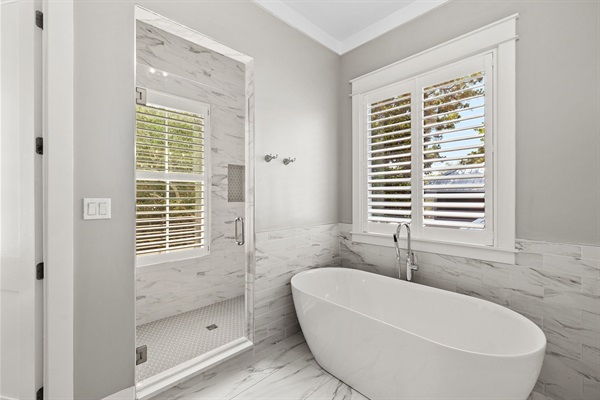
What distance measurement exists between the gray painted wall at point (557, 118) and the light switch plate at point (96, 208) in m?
2.55

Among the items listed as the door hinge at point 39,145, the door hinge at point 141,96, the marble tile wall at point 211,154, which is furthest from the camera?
the marble tile wall at point 211,154

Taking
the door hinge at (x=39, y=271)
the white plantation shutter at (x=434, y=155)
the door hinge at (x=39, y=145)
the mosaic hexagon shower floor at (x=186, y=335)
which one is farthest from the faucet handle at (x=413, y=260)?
the door hinge at (x=39, y=145)

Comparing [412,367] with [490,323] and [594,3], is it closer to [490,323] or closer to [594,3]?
[490,323]

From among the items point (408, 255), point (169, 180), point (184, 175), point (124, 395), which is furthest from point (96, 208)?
point (408, 255)

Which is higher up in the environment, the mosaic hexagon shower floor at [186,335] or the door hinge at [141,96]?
the door hinge at [141,96]

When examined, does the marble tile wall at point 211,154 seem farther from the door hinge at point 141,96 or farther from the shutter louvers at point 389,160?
the shutter louvers at point 389,160

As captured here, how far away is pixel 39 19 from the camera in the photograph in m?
1.35

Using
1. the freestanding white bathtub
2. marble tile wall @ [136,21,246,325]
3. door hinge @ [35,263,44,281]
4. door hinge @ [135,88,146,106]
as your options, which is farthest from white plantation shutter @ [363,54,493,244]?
door hinge @ [35,263,44,281]

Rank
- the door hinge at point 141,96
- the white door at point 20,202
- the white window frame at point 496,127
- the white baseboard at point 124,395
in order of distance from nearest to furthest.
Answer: the white door at point 20,202 < the white baseboard at point 124,395 < the white window frame at point 496,127 < the door hinge at point 141,96

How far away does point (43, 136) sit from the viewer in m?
1.34

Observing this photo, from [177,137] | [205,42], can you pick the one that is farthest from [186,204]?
[205,42]

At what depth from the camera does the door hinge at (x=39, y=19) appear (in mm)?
1337

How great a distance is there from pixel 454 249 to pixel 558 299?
2.08 ft

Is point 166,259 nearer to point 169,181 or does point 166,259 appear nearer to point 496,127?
point 169,181
